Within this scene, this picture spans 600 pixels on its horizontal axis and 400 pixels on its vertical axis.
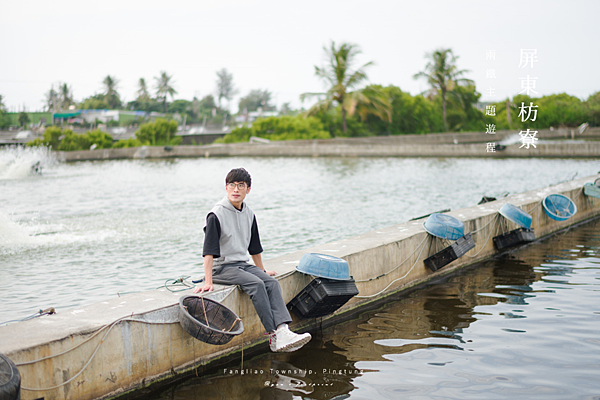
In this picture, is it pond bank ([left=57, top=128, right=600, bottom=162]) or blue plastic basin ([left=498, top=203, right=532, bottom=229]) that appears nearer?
blue plastic basin ([left=498, top=203, right=532, bottom=229])

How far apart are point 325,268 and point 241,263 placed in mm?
913

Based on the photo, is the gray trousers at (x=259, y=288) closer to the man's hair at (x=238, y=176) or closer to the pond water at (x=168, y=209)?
the man's hair at (x=238, y=176)

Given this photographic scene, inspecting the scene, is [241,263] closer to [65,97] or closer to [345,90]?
[345,90]

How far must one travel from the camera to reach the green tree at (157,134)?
55.4 meters

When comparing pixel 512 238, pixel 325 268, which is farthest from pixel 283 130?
pixel 325 268

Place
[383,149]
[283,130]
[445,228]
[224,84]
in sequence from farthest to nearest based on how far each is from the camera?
[224,84] → [283,130] → [383,149] → [445,228]

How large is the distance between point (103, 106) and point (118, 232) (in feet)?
322

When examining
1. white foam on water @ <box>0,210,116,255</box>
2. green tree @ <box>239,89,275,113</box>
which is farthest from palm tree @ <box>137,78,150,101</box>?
white foam on water @ <box>0,210,116,255</box>

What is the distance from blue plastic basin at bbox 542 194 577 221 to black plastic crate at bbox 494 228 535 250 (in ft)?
5.93

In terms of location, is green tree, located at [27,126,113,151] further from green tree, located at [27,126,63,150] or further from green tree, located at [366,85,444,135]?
green tree, located at [366,85,444,135]

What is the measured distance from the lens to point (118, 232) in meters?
13.0

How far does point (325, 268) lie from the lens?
5.62 meters

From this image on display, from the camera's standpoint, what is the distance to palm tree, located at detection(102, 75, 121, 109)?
10875cm

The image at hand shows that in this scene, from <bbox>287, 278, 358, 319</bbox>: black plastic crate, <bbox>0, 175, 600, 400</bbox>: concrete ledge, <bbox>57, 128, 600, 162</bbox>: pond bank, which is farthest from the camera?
<bbox>57, 128, 600, 162</bbox>: pond bank
